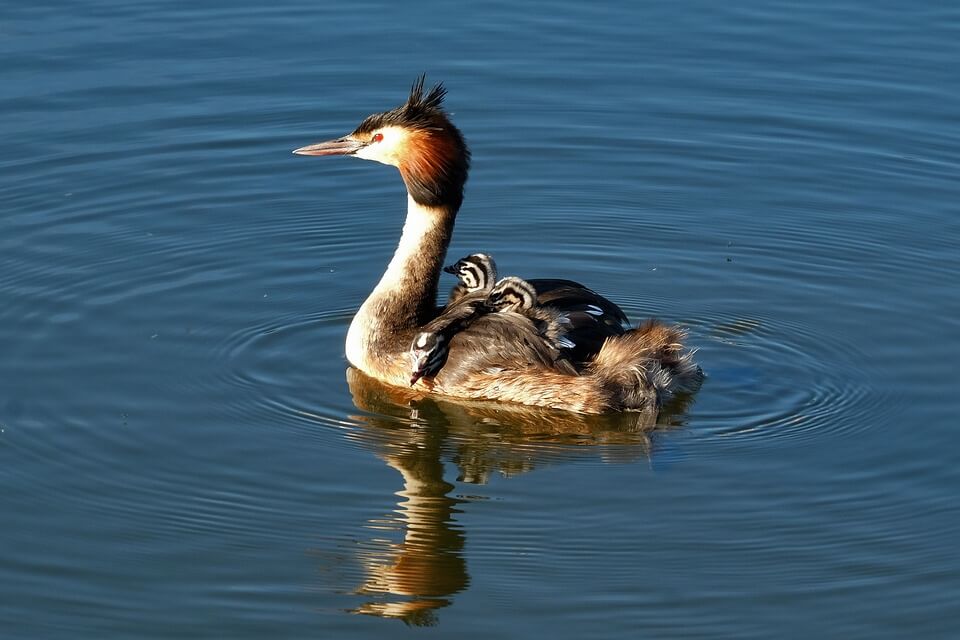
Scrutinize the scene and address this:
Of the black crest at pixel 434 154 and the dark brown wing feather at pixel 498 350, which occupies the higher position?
the black crest at pixel 434 154

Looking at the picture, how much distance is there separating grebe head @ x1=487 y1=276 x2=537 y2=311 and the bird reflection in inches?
20.8

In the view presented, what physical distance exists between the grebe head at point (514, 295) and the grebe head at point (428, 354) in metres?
0.36

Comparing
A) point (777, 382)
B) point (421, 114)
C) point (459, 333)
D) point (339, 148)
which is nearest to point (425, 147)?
point (421, 114)

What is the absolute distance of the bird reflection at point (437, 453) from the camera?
7105 mm

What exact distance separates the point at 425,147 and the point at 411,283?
0.75m

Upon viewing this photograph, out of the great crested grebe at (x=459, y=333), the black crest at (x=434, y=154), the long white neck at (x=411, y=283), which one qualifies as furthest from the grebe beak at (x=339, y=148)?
the long white neck at (x=411, y=283)

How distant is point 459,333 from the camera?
8.98 m

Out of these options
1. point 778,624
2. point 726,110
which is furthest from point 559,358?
point 726,110

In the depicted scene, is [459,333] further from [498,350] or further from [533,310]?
[533,310]

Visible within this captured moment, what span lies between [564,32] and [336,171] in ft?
10.9

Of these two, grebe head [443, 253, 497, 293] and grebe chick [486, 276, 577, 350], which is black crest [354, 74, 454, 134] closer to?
grebe head [443, 253, 497, 293]

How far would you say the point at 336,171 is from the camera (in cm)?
1227

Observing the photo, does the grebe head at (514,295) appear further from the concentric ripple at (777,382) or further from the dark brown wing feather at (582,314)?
the concentric ripple at (777,382)

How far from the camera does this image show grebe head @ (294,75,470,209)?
9273 mm
